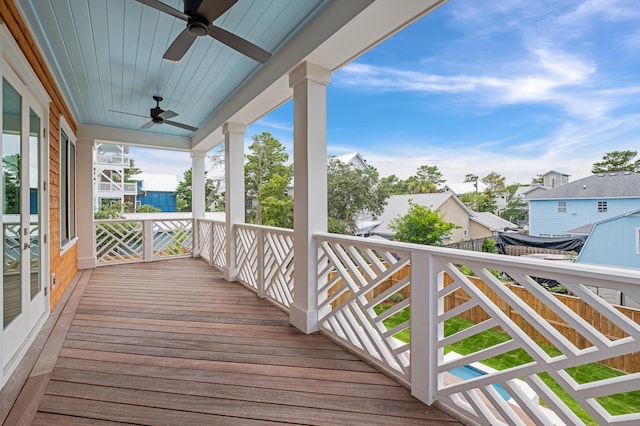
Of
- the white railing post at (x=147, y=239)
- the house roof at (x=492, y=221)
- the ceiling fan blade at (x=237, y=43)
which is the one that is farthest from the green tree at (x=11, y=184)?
the white railing post at (x=147, y=239)

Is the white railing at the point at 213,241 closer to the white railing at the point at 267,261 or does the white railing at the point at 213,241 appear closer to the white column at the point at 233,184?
the white column at the point at 233,184

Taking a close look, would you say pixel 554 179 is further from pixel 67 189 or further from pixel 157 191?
pixel 157 191

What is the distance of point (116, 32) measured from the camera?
2551 millimetres

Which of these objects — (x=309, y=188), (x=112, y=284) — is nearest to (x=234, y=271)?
(x=112, y=284)

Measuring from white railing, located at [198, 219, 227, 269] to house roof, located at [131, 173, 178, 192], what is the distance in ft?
33.6

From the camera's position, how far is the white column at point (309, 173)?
2598 mm

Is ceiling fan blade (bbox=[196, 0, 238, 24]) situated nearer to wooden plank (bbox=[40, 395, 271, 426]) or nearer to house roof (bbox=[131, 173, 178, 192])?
wooden plank (bbox=[40, 395, 271, 426])

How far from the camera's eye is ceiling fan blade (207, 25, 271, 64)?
1.99 metres

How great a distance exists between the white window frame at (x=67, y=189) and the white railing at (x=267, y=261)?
7.31 feet

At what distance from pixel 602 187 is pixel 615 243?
0.28 meters

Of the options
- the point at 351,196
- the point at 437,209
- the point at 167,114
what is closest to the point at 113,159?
the point at 167,114

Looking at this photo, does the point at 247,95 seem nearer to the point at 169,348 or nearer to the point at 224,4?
the point at 224,4

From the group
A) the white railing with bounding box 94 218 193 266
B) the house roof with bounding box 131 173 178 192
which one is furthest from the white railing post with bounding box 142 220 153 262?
the house roof with bounding box 131 173 178 192

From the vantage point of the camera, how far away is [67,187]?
456cm
